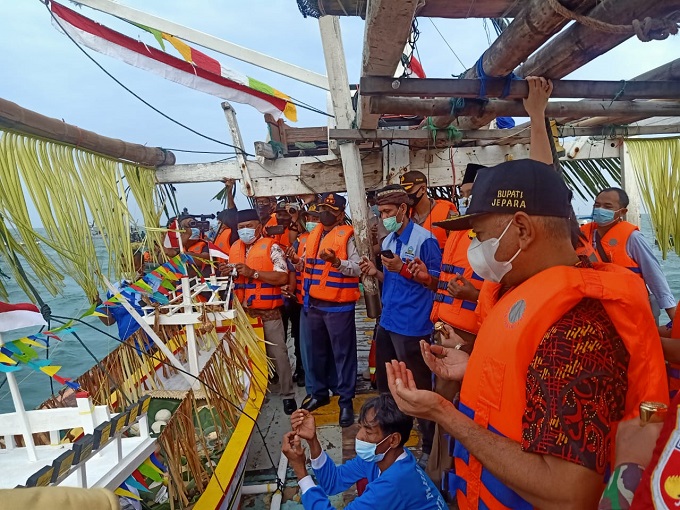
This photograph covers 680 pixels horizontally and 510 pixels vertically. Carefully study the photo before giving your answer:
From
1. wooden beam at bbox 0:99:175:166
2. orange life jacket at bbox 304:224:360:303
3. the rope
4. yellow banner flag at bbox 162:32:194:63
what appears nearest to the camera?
the rope

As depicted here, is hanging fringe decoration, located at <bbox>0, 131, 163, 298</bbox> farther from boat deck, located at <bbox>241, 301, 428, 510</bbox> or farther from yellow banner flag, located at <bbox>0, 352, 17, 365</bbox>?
boat deck, located at <bbox>241, 301, 428, 510</bbox>

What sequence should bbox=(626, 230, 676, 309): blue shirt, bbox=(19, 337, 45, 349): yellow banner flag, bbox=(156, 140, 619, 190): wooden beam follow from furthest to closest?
bbox=(156, 140, 619, 190): wooden beam < bbox=(626, 230, 676, 309): blue shirt < bbox=(19, 337, 45, 349): yellow banner flag

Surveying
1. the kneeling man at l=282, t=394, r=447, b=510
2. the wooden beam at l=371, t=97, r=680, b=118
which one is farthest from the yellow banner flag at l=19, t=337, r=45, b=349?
the wooden beam at l=371, t=97, r=680, b=118

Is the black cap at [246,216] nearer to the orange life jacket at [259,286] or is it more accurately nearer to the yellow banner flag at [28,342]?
the orange life jacket at [259,286]

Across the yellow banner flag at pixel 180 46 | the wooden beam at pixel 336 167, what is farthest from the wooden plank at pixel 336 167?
the yellow banner flag at pixel 180 46

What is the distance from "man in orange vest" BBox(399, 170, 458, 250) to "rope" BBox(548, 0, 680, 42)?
6.66ft

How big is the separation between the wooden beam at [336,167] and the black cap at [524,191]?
364cm

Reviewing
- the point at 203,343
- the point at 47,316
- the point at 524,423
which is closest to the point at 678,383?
the point at 524,423

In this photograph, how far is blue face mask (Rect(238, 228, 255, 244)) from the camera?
5.16m

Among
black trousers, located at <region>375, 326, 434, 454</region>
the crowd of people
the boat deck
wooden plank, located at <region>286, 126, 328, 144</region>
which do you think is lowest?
the boat deck

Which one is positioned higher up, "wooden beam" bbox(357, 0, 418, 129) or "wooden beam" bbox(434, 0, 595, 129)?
"wooden beam" bbox(357, 0, 418, 129)

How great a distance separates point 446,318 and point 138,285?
231 cm

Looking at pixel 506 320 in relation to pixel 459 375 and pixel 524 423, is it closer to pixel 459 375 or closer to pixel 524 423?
pixel 524 423

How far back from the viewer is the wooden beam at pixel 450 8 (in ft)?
6.10
